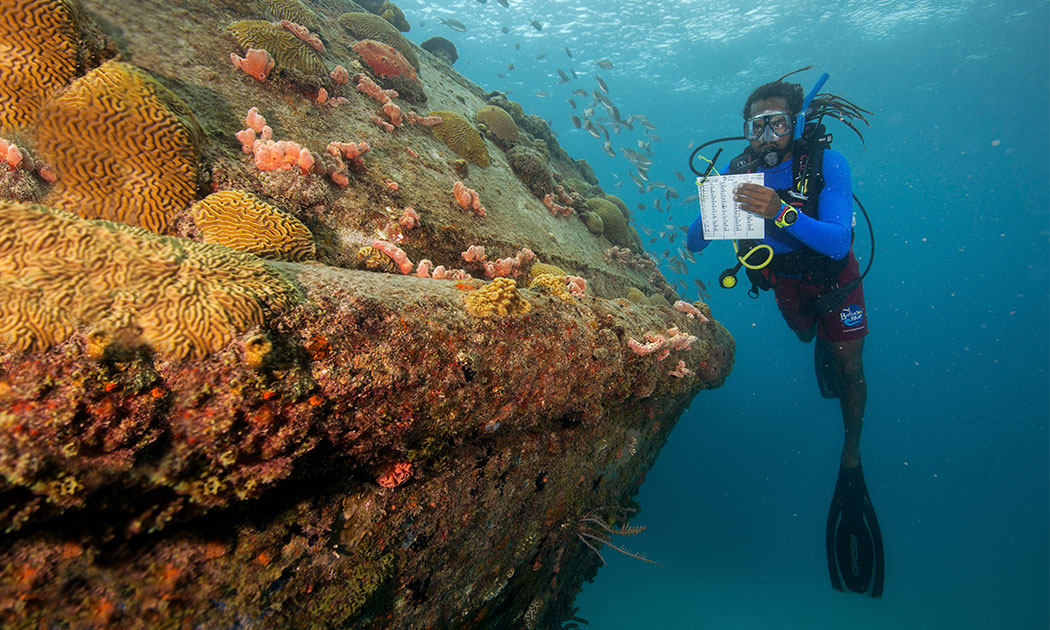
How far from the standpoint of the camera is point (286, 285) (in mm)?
2047

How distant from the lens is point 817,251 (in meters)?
6.15

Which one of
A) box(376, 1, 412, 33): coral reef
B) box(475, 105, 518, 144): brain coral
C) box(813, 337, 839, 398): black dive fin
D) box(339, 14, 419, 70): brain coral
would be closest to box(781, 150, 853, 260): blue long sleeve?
box(813, 337, 839, 398): black dive fin

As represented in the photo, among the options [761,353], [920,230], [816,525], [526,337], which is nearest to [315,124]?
[526,337]

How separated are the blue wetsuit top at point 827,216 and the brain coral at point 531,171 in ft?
12.3

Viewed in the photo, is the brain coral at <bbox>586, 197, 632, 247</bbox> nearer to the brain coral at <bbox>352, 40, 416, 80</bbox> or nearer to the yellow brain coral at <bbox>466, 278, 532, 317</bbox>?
the brain coral at <bbox>352, 40, 416, 80</bbox>

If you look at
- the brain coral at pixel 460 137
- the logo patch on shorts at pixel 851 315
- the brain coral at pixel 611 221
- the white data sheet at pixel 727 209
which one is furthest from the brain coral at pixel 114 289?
the logo patch on shorts at pixel 851 315

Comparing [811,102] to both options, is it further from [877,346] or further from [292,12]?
[877,346]

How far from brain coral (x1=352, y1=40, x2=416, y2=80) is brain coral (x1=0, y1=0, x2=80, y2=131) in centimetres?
Result: 420

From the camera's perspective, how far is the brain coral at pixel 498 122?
816cm

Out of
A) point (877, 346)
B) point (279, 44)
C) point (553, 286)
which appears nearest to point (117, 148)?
point (279, 44)

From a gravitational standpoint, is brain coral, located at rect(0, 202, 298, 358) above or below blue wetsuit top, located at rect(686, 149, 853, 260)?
below

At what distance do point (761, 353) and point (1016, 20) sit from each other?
5447 cm

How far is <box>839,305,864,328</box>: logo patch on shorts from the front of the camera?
7.14 metres

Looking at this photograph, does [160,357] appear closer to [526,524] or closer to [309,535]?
[309,535]
